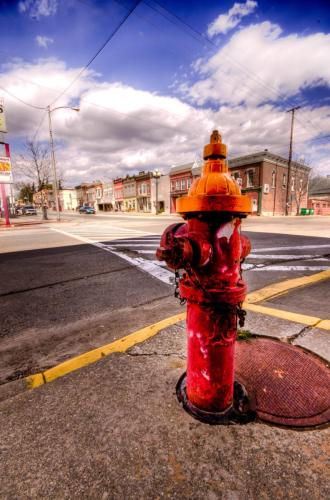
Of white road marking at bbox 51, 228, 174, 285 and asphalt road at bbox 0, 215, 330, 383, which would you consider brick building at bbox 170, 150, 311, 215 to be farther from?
asphalt road at bbox 0, 215, 330, 383

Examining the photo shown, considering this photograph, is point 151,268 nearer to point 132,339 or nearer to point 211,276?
point 132,339

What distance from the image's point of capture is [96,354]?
2020mm

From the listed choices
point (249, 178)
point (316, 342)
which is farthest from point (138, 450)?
point (249, 178)

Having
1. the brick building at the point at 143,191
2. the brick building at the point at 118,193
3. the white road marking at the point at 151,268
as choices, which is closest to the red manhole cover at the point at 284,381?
the white road marking at the point at 151,268

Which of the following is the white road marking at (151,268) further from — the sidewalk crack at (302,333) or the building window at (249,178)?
the building window at (249,178)

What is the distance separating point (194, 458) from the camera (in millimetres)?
1152

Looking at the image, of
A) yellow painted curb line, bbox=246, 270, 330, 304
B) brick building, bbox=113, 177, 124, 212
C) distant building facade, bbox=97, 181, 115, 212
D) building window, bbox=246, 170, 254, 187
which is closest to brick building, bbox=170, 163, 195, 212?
building window, bbox=246, 170, 254, 187

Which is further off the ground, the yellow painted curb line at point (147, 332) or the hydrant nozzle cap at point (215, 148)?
the hydrant nozzle cap at point (215, 148)

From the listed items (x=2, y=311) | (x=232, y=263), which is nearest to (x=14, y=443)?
(x=232, y=263)

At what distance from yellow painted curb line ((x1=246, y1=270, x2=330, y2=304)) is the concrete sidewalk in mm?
Answer: 1911

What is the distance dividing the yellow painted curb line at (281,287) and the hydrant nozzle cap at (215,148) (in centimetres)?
217

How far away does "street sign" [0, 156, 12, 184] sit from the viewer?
18047mm

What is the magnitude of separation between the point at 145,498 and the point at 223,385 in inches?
23.0

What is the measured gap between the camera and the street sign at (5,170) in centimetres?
1805
